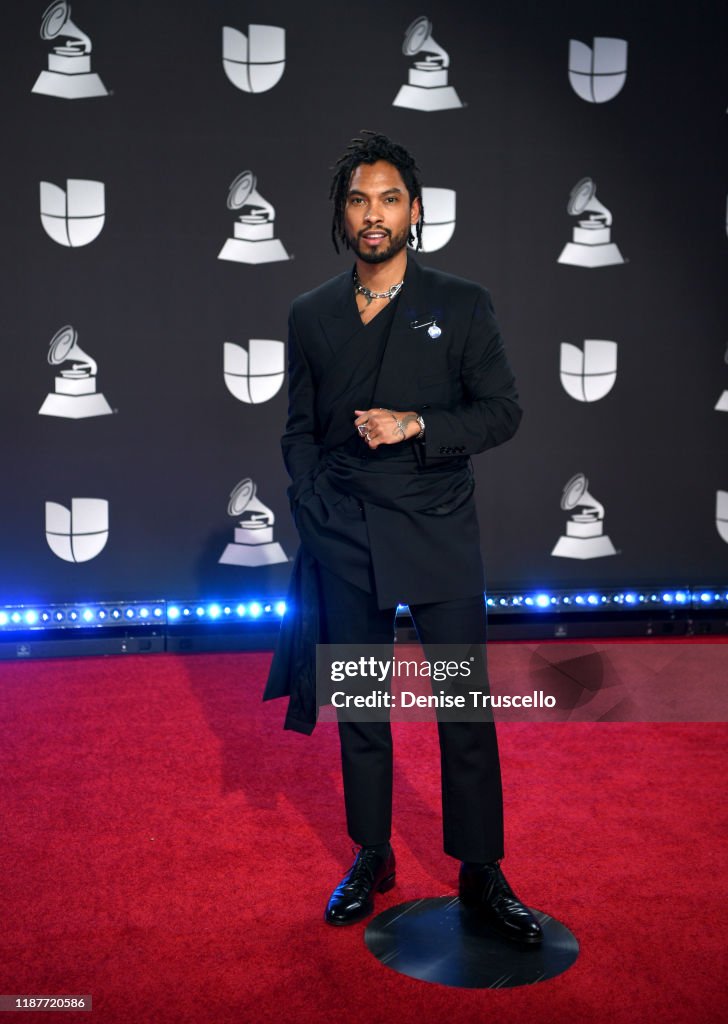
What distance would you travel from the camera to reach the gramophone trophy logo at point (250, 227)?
16.7ft

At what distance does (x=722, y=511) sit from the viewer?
18.5 feet

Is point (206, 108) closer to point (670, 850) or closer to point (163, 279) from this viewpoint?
point (163, 279)

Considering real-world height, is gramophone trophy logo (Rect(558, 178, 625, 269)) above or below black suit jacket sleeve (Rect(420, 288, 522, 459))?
above

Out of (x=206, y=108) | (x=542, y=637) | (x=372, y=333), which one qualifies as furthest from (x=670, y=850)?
(x=206, y=108)

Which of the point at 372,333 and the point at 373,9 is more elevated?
the point at 373,9

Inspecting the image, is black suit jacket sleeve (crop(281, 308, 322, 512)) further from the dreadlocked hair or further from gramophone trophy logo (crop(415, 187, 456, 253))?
gramophone trophy logo (crop(415, 187, 456, 253))

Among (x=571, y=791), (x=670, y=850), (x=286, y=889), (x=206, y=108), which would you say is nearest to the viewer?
(x=286, y=889)

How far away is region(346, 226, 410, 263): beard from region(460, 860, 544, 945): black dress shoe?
1.44 m

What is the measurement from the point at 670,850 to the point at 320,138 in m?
3.44

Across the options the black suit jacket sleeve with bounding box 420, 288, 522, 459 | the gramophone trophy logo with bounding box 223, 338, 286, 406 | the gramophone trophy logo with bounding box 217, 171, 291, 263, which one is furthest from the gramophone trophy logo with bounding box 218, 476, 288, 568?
the black suit jacket sleeve with bounding box 420, 288, 522, 459

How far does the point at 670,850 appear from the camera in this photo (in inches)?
125

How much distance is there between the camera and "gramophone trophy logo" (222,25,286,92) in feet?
16.4

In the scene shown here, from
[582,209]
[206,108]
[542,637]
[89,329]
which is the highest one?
[206,108]

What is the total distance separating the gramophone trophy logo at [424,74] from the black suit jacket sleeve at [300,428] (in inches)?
109
